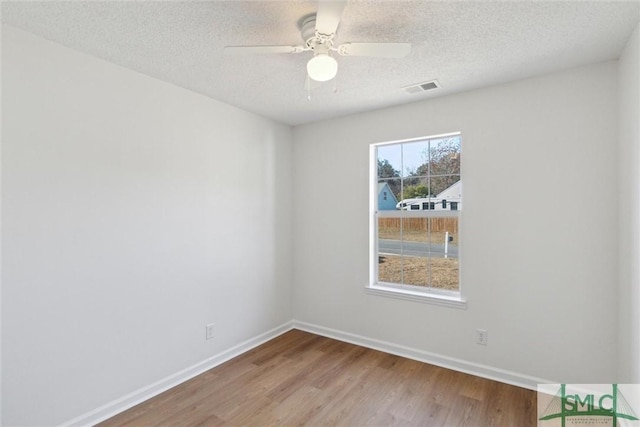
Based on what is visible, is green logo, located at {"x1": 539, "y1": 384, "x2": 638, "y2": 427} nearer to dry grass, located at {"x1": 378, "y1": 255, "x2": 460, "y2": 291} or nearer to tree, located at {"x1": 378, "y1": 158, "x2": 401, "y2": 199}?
dry grass, located at {"x1": 378, "y1": 255, "x2": 460, "y2": 291}

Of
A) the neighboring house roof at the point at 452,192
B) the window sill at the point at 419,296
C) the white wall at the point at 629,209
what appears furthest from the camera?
the neighboring house roof at the point at 452,192

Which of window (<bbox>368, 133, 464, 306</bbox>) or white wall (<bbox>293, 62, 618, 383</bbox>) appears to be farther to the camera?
window (<bbox>368, 133, 464, 306</bbox>)

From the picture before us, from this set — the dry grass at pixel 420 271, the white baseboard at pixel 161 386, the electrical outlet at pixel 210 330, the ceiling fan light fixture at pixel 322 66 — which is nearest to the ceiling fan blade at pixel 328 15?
the ceiling fan light fixture at pixel 322 66

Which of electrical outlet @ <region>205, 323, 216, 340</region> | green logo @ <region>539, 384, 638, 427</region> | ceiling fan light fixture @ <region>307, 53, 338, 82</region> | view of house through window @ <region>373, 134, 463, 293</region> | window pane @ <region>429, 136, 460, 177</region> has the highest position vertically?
ceiling fan light fixture @ <region>307, 53, 338, 82</region>

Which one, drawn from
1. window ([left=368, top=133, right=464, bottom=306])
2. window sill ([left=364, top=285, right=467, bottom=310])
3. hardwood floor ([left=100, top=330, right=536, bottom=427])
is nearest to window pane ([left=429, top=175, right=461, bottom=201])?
window ([left=368, top=133, right=464, bottom=306])

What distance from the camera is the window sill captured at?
2.90 meters

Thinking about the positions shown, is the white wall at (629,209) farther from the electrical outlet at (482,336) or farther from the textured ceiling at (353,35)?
the electrical outlet at (482,336)

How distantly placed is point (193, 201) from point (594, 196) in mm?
3267

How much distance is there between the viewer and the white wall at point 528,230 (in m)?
2.32

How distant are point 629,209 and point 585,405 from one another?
59.0 inches

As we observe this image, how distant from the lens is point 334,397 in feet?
8.14

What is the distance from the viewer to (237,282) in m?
3.29

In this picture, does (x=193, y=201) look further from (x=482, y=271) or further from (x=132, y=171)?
(x=482, y=271)

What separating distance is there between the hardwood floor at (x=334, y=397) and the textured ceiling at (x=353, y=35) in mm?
2554
